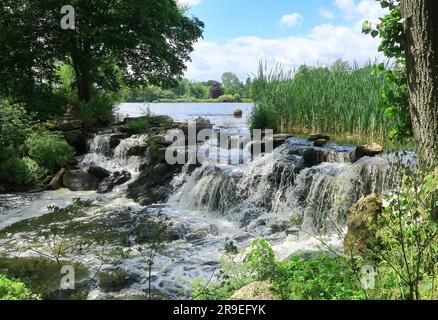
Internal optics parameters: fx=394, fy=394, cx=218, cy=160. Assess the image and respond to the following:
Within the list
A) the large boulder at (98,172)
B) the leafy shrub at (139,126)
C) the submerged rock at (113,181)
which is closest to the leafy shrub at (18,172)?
the large boulder at (98,172)

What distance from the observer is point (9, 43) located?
15531 millimetres

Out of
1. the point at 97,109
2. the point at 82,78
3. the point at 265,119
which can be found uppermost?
the point at 82,78

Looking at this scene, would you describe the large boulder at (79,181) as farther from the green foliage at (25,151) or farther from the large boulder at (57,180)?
the green foliage at (25,151)

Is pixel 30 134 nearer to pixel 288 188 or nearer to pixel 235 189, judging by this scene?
pixel 235 189

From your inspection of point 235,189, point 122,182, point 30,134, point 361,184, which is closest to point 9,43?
point 30,134

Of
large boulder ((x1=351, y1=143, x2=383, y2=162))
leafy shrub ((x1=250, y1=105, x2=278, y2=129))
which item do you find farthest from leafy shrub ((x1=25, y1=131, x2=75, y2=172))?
large boulder ((x1=351, y1=143, x2=383, y2=162))

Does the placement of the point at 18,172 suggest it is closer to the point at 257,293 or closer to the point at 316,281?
the point at 257,293

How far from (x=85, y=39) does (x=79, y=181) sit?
8557 mm

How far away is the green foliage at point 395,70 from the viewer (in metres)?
4.21

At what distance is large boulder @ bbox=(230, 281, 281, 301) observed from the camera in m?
3.17

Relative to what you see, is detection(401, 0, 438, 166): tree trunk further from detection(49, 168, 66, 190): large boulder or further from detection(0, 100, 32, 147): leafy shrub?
detection(0, 100, 32, 147): leafy shrub

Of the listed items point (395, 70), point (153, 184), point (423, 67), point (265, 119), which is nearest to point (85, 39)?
point (265, 119)

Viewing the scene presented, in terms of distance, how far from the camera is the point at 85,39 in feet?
55.2

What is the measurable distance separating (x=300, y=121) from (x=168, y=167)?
446cm
